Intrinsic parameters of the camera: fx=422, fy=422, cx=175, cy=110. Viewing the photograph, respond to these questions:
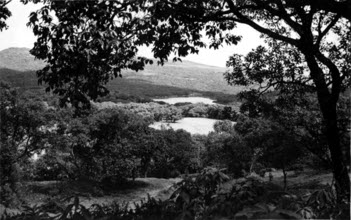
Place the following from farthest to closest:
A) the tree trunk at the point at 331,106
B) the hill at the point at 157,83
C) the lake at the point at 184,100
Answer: the hill at the point at 157,83, the lake at the point at 184,100, the tree trunk at the point at 331,106

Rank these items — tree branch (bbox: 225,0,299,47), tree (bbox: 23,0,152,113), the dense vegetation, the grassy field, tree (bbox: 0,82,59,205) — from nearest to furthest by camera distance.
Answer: tree (bbox: 23,0,152,113), tree branch (bbox: 225,0,299,47), the dense vegetation, tree (bbox: 0,82,59,205), the grassy field

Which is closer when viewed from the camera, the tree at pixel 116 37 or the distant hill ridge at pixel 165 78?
the tree at pixel 116 37

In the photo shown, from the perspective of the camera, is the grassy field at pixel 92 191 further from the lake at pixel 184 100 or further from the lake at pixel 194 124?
the lake at pixel 184 100

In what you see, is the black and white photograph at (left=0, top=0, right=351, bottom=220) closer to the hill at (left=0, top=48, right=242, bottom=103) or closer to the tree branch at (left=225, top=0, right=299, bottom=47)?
the tree branch at (left=225, top=0, right=299, bottom=47)

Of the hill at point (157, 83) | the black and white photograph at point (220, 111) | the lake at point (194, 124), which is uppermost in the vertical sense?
the black and white photograph at point (220, 111)

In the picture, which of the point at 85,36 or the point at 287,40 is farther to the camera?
the point at 287,40

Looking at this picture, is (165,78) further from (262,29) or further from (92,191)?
(262,29)

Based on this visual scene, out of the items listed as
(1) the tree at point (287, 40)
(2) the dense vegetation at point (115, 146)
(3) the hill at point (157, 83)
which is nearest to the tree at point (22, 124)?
(2) the dense vegetation at point (115, 146)

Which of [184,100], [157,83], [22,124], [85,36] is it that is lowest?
[184,100]

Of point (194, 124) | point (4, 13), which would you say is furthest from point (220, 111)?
point (194, 124)

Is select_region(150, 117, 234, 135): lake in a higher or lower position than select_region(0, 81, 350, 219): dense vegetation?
lower

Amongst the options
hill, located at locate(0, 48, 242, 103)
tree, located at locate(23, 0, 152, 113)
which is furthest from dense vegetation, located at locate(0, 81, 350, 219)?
hill, located at locate(0, 48, 242, 103)

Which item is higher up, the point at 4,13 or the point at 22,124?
the point at 4,13
